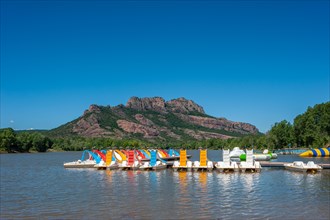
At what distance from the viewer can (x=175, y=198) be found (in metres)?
28.0

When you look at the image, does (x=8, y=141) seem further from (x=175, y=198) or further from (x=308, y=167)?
(x=175, y=198)

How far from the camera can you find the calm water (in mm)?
22469

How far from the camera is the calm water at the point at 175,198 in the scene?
22.5 meters

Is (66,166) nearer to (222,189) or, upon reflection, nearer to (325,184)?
(222,189)

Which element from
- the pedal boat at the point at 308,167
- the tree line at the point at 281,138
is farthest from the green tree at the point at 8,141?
the pedal boat at the point at 308,167

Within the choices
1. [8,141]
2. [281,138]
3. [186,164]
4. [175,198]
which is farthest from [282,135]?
[175,198]

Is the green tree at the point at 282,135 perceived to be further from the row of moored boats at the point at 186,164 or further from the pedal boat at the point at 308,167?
the pedal boat at the point at 308,167

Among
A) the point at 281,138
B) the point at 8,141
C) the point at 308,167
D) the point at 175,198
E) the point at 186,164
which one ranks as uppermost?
the point at 281,138

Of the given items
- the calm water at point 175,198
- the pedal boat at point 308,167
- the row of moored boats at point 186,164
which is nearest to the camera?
the calm water at point 175,198

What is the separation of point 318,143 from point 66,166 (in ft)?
266

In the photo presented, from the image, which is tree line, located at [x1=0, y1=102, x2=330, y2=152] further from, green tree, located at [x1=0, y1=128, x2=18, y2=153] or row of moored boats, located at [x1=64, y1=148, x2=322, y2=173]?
row of moored boats, located at [x1=64, y1=148, x2=322, y2=173]

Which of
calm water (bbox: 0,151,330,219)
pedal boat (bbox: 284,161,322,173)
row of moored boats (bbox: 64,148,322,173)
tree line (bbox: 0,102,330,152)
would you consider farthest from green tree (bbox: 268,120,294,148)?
calm water (bbox: 0,151,330,219)

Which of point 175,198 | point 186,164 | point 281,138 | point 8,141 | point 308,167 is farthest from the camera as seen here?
point 8,141

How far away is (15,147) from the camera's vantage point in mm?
158000
